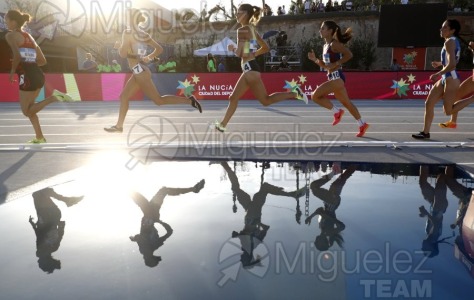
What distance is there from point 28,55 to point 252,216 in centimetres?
480

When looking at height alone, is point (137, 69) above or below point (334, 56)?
below

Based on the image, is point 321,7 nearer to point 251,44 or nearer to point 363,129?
Result: point 363,129

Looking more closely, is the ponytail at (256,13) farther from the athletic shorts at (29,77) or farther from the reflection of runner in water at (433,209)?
the athletic shorts at (29,77)

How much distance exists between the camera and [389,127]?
26.8 feet

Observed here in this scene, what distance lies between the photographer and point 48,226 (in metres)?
2.91

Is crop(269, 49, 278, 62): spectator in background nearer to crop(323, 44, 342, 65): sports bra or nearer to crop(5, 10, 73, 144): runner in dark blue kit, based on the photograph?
crop(323, 44, 342, 65): sports bra

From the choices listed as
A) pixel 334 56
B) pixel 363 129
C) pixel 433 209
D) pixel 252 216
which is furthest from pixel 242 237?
pixel 363 129

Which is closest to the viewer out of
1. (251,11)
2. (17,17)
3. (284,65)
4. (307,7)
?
(17,17)

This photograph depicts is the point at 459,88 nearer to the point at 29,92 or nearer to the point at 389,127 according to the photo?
the point at 389,127

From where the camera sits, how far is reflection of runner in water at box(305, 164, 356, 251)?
8.48 ft

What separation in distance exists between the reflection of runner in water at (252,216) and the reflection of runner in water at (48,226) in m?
1.17

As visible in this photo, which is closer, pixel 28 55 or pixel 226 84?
pixel 28 55

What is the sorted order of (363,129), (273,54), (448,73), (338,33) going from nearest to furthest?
(448,73), (338,33), (363,129), (273,54)

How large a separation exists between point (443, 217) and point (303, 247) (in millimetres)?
1344
